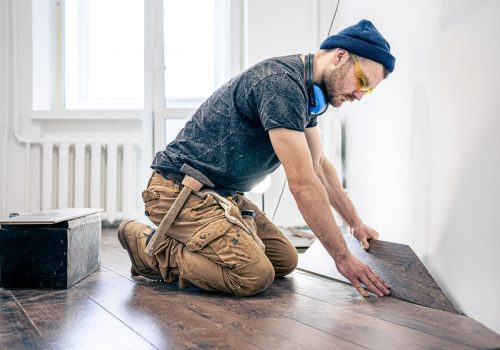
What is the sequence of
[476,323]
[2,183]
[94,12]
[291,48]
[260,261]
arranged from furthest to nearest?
[94,12], [2,183], [291,48], [260,261], [476,323]

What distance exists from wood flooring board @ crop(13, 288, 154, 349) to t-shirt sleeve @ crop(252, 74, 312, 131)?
706 mm

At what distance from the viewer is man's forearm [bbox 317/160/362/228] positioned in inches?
80.3

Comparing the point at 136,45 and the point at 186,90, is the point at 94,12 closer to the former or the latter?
the point at 136,45

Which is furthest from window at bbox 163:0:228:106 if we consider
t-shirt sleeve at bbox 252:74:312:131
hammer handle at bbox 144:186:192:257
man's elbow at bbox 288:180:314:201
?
man's elbow at bbox 288:180:314:201

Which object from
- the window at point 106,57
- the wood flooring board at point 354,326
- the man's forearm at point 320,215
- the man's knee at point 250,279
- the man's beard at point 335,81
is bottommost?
the wood flooring board at point 354,326

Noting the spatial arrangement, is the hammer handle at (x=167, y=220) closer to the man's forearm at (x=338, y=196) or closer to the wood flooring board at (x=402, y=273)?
the man's forearm at (x=338, y=196)

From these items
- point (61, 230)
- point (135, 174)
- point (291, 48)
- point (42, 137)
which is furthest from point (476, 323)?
point (42, 137)

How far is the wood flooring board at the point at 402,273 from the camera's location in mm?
1604

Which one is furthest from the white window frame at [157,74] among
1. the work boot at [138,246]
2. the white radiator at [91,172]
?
the work boot at [138,246]

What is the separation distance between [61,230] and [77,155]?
95.5 inches

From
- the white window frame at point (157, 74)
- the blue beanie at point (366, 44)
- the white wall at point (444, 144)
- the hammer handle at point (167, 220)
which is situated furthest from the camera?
the white window frame at point (157, 74)

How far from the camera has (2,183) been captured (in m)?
4.20

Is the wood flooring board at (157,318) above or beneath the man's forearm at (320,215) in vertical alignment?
beneath

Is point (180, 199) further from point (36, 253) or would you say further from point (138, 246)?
point (36, 253)
